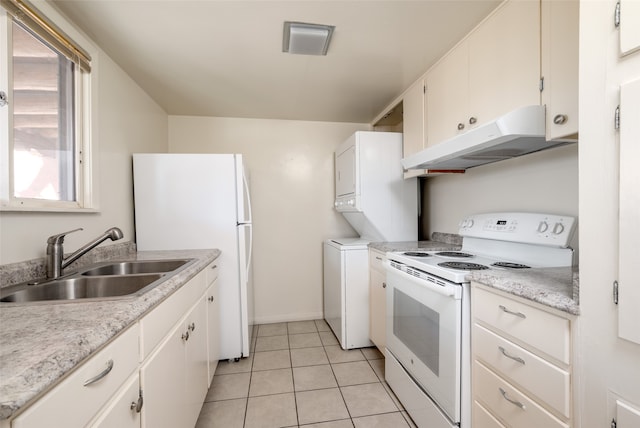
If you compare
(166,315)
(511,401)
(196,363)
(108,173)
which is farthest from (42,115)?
(511,401)

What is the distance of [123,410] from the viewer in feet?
2.54

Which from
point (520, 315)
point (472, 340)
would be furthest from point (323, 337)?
point (520, 315)

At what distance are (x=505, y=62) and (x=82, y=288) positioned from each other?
2.28m

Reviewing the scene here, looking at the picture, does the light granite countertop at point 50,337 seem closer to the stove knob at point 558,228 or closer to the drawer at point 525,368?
the drawer at point 525,368

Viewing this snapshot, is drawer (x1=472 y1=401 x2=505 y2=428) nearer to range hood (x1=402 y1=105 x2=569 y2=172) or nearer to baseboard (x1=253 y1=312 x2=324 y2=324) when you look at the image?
A: range hood (x1=402 y1=105 x2=569 y2=172)

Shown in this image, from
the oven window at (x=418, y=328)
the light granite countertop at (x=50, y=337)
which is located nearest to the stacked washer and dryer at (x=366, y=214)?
the oven window at (x=418, y=328)

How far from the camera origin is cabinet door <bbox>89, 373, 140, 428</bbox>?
69 centimetres

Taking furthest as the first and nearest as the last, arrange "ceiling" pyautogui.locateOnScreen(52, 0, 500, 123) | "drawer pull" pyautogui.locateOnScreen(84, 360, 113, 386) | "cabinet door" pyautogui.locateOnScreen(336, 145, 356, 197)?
1. "cabinet door" pyautogui.locateOnScreen(336, 145, 356, 197)
2. "ceiling" pyautogui.locateOnScreen(52, 0, 500, 123)
3. "drawer pull" pyautogui.locateOnScreen(84, 360, 113, 386)

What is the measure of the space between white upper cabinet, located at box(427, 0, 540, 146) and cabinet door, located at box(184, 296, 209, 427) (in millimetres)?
1876

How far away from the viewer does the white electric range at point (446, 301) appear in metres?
1.20

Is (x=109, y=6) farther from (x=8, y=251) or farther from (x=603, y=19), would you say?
(x=603, y=19)

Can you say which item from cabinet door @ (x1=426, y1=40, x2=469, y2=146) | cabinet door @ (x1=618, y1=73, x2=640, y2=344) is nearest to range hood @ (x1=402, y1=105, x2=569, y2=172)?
cabinet door @ (x1=426, y1=40, x2=469, y2=146)

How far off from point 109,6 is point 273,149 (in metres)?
1.79

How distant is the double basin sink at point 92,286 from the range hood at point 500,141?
59.5 inches
